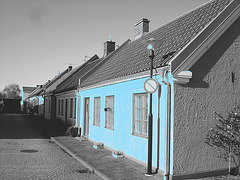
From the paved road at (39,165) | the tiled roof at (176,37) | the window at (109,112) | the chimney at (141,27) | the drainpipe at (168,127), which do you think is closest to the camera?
the drainpipe at (168,127)

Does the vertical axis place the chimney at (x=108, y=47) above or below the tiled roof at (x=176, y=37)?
above

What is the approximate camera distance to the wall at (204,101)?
705cm

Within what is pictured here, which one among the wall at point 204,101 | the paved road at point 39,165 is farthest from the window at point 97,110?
the wall at point 204,101

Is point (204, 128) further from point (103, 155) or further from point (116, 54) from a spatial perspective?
point (116, 54)

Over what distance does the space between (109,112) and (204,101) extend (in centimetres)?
492

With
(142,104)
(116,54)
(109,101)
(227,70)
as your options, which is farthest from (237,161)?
(116,54)

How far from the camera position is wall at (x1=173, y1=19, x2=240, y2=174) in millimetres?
7051

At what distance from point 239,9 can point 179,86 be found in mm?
3143

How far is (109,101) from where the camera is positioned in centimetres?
1139

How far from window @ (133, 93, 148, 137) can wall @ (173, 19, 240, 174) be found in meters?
1.55

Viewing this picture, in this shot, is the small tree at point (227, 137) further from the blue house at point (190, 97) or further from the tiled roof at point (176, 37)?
the tiled roof at point (176, 37)

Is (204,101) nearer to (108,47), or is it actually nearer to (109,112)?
(109,112)

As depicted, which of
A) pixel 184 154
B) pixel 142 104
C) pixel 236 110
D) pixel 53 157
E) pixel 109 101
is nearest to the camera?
pixel 184 154

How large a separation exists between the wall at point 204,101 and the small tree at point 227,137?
0.56 ft
